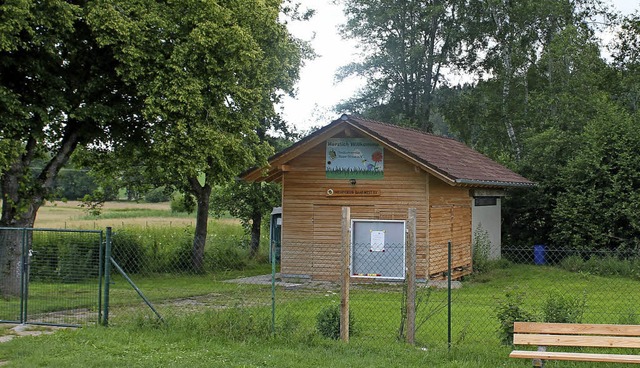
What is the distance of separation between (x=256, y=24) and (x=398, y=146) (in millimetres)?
5450

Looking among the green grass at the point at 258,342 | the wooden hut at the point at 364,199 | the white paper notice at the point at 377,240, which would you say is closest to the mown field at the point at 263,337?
the green grass at the point at 258,342

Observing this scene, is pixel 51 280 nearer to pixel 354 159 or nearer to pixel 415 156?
pixel 354 159

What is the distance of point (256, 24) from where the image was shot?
20594 millimetres

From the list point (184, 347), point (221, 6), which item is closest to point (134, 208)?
point (221, 6)

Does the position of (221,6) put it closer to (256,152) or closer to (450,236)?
(256,152)

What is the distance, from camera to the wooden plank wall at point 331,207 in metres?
20.4

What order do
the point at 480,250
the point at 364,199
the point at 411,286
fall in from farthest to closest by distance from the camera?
1. the point at 480,250
2. the point at 364,199
3. the point at 411,286

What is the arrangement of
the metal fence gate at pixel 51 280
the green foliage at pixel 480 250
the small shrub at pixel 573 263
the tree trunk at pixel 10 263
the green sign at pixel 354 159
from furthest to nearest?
the green foliage at pixel 480 250 < the small shrub at pixel 573 263 < the green sign at pixel 354 159 < the tree trunk at pixel 10 263 < the metal fence gate at pixel 51 280

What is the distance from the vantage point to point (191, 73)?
1834 cm

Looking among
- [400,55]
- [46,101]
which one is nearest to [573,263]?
[46,101]

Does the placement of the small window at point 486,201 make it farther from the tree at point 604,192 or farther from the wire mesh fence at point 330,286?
the tree at point 604,192

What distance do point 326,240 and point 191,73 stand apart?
641 centimetres

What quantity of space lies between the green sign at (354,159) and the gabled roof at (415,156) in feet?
1.55

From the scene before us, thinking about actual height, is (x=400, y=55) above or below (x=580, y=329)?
above
